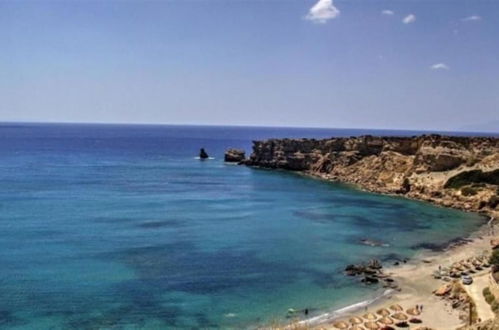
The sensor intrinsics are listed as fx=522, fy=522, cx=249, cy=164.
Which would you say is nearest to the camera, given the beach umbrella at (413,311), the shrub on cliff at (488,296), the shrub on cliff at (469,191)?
the beach umbrella at (413,311)

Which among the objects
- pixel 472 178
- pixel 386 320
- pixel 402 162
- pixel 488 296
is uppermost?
pixel 402 162

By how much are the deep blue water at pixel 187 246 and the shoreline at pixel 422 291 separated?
6.31ft

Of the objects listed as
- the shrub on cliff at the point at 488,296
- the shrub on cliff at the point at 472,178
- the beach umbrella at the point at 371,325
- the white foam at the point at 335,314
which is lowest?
the white foam at the point at 335,314

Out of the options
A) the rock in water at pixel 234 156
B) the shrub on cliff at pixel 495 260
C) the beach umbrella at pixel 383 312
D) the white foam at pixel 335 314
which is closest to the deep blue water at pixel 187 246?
the white foam at pixel 335 314

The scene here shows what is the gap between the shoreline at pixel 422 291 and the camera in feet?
137

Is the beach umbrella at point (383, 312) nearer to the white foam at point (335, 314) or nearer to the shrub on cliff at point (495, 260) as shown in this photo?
the white foam at point (335, 314)

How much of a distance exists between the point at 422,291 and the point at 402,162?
74477 millimetres

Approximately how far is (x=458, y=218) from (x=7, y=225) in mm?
67942

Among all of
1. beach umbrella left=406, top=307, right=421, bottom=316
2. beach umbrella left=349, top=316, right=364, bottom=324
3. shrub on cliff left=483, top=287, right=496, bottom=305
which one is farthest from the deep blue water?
shrub on cliff left=483, top=287, right=496, bottom=305

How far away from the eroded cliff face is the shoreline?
27.2 m

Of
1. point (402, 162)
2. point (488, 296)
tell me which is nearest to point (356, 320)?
point (488, 296)

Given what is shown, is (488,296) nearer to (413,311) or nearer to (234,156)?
(413,311)

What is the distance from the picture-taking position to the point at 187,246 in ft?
207

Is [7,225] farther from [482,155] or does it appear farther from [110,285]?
[482,155]
